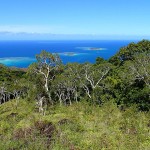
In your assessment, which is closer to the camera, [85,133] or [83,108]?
[85,133]

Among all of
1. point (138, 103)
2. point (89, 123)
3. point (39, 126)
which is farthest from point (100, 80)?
point (39, 126)

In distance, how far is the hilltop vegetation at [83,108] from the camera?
19.9 metres

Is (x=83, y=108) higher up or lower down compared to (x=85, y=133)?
lower down

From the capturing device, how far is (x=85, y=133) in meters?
21.7

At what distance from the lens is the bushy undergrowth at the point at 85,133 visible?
1866cm

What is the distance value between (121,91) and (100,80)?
605 centimetres

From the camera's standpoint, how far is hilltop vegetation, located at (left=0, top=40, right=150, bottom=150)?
19.9 meters

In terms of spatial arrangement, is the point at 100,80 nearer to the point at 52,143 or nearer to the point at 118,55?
the point at 118,55

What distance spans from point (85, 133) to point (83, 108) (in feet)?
37.0

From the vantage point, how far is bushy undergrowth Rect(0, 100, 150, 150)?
61.2ft

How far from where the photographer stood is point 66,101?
43.1 meters

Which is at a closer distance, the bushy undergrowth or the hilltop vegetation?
the bushy undergrowth

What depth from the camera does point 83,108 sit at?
108ft

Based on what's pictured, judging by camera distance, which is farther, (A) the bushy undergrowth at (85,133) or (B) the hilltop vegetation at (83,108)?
(B) the hilltop vegetation at (83,108)
